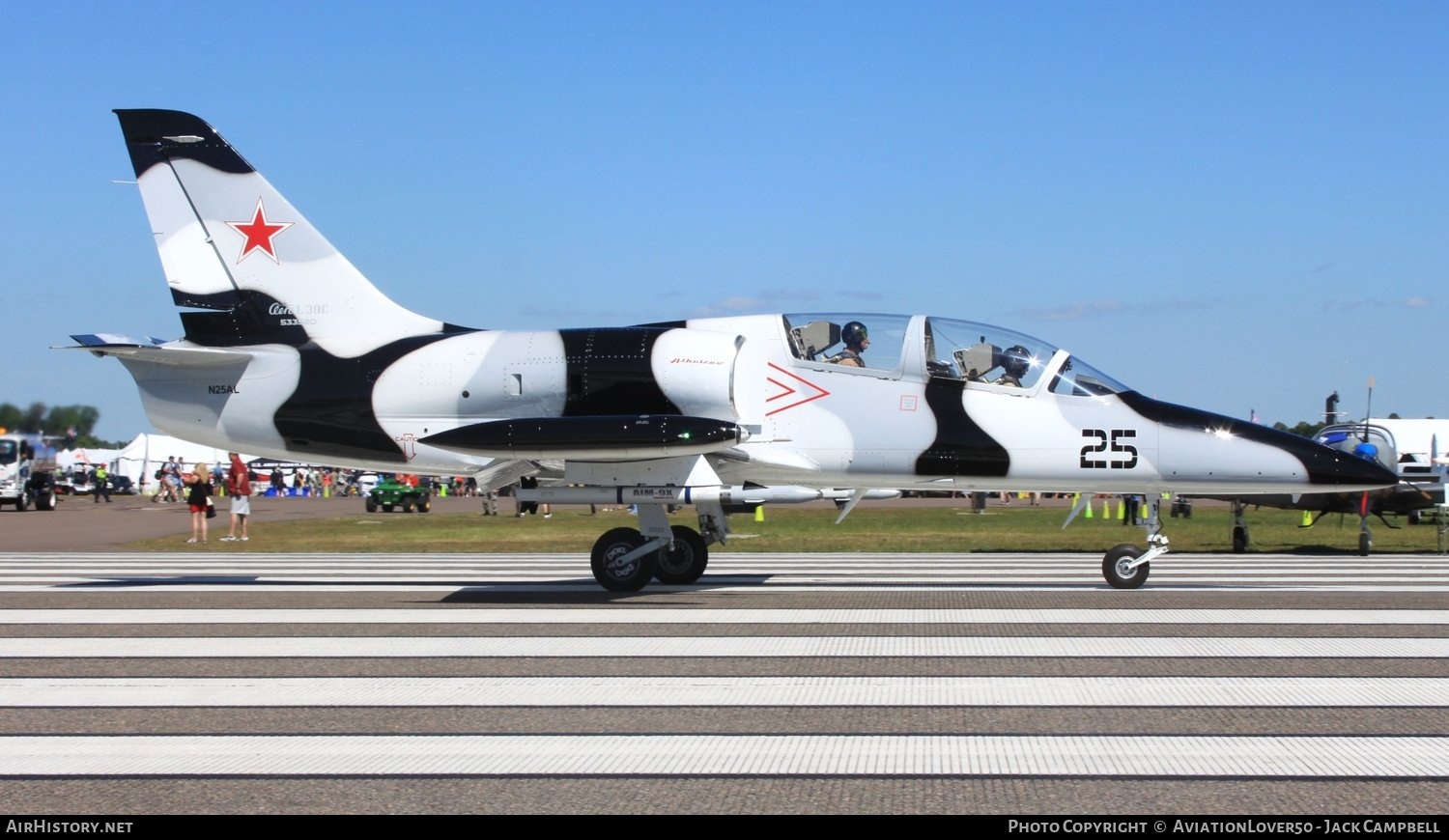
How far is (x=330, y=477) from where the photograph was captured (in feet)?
276

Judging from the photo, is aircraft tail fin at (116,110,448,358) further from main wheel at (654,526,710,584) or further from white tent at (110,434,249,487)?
white tent at (110,434,249,487)

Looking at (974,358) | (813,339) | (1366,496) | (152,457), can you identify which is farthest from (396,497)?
(974,358)

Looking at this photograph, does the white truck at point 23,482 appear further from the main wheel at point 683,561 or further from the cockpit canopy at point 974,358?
the cockpit canopy at point 974,358

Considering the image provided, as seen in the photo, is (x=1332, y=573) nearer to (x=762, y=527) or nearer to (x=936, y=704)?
(x=936, y=704)

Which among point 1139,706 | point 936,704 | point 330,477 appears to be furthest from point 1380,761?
point 330,477

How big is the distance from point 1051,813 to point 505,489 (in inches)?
428

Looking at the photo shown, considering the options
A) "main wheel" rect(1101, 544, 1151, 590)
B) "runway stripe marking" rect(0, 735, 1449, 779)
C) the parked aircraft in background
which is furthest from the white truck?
"runway stripe marking" rect(0, 735, 1449, 779)

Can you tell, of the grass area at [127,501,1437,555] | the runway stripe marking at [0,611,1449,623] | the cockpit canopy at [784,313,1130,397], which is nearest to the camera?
the runway stripe marking at [0,611,1449,623]

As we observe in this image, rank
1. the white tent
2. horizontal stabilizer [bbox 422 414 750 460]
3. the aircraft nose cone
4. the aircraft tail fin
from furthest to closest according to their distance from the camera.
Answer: the white tent → the aircraft tail fin → horizontal stabilizer [bbox 422 414 750 460] → the aircraft nose cone

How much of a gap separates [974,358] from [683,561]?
375cm

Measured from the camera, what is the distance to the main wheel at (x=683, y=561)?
14055mm

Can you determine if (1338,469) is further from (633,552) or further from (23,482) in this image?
(23,482)

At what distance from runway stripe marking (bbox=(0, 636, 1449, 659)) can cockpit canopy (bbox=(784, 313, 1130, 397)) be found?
12.1 feet

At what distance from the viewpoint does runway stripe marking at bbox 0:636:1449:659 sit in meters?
9.12
